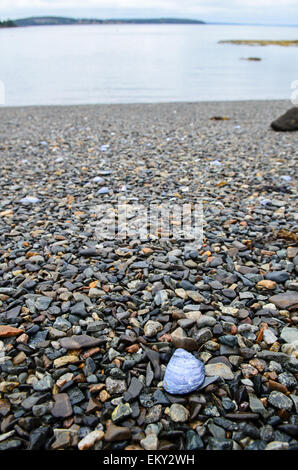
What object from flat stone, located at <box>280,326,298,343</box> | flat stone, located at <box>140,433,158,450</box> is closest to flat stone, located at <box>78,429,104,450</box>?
flat stone, located at <box>140,433,158,450</box>

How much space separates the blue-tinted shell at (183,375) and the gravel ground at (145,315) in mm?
52

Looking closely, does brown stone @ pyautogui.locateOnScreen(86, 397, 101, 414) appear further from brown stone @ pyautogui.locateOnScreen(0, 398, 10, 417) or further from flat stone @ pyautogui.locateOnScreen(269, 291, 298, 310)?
flat stone @ pyautogui.locateOnScreen(269, 291, 298, 310)

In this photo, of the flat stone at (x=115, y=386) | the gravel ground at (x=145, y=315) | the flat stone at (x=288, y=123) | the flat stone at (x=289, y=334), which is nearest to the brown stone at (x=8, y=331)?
the gravel ground at (x=145, y=315)

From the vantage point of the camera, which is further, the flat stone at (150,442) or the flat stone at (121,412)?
the flat stone at (121,412)

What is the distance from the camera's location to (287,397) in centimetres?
224

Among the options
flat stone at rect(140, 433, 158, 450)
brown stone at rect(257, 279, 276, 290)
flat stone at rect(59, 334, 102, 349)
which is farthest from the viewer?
brown stone at rect(257, 279, 276, 290)

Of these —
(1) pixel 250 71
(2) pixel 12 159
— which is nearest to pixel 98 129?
(2) pixel 12 159

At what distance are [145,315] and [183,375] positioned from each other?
772 millimetres

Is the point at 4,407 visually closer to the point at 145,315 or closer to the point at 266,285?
the point at 145,315

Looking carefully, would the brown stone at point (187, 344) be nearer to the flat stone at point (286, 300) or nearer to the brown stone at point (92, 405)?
the brown stone at point (92, 405)

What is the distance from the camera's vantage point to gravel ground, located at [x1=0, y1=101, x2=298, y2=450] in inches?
82.9

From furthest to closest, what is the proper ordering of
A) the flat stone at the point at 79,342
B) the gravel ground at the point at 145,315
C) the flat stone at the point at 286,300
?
the flat stone at the point at 286,300, the flat stone at the point at 79,342, the gravel ground at the point at 145,315

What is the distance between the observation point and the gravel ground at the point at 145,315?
2.11 metres

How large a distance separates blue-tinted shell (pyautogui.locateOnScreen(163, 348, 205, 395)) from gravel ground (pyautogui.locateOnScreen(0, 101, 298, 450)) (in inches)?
2.0
